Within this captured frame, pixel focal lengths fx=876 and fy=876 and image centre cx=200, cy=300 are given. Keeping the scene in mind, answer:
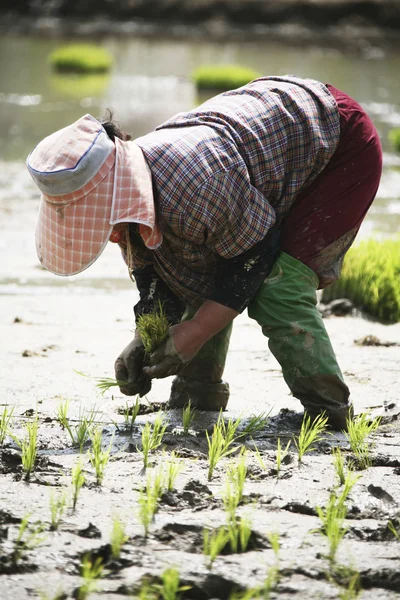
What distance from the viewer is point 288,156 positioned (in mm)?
3086

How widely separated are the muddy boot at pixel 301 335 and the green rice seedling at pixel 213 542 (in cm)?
96

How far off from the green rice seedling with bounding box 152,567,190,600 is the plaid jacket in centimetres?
114

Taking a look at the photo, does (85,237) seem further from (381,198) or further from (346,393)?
(381,198)

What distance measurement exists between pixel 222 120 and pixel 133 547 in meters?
1.45

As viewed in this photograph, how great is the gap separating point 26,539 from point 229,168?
1308 millimetres

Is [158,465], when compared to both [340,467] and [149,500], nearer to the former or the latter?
[149,500]

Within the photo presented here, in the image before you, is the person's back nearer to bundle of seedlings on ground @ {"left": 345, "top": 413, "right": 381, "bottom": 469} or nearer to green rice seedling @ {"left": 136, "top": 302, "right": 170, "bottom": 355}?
green rice seedling @ {"left": 136, "top": 302, "right": 170, "bottom": 355}

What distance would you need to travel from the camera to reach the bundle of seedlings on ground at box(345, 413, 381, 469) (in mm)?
2938

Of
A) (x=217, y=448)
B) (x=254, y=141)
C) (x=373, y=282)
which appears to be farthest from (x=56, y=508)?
(x=373, y=282)

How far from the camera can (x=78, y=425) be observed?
3.20 meters

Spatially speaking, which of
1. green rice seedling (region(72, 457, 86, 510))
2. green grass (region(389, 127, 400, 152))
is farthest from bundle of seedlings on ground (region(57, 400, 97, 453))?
green grass (region(389, 127, 400, 152))

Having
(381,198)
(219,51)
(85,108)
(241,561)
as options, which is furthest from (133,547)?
(219,51)

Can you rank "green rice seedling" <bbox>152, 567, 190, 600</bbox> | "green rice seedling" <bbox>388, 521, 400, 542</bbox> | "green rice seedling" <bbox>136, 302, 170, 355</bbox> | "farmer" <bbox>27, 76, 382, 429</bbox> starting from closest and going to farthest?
"green rice seedling" <bbox>152, 567, 190, 600</bbox>
"green rice seedling" <bbox>388, 521, 400, 542</bbox>
"farmer" <bbox>27, 76, 382, 429</bbox>
"green rice seedling" <bbox>136, 302, 170, 355</bbox>

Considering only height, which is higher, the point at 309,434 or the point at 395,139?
the point at 395,139
